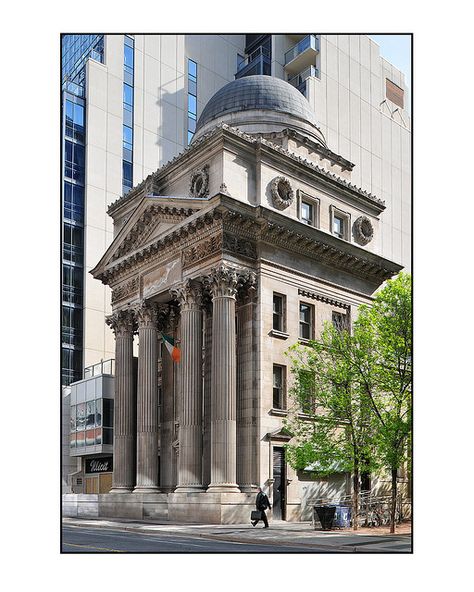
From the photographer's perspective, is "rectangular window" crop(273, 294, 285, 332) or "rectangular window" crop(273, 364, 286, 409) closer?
"rectangular window" crop(273, 364, 286, 409)

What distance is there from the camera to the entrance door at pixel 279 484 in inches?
1414

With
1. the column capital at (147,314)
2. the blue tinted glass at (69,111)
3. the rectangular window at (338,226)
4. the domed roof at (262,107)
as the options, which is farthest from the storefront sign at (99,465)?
the blue tinted glass at (69,111)

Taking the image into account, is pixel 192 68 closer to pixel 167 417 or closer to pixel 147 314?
pixel 147 314

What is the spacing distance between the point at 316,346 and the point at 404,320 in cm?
535

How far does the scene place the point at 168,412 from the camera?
141 feet

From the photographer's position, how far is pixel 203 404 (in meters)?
38.7

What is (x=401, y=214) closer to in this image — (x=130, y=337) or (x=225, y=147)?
(x=225, y=147)

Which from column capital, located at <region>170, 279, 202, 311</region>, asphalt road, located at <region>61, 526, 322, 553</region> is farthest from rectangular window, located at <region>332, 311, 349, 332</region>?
asphalt road, located at <region>61, 526, 322, 553</region>

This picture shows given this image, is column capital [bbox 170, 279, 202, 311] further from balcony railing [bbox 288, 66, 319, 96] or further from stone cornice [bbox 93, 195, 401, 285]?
balcony railing [bbox 288, 66, 319, 96]

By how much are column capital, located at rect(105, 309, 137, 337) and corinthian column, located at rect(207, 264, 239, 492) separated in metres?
9.21

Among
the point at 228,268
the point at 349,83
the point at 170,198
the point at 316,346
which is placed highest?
the point at 349,83

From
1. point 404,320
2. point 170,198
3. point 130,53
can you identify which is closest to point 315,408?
point 404,320

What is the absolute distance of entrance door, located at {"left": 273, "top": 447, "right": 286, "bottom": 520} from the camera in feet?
118

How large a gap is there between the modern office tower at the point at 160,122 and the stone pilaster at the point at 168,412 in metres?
9.03
